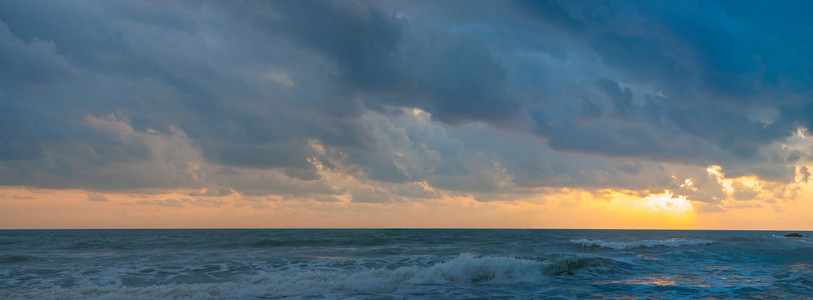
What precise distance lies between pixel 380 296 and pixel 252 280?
6572 mm

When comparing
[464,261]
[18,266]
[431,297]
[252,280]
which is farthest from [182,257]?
[431,297]

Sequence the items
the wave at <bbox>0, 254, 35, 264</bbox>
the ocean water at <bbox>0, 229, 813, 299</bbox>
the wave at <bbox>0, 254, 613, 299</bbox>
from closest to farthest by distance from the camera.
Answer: the wave at <bbox>0, 254, 613, 299</bbox> → the ocean water at <bbox>0, 229, 813, 299</bbox> → the wave at <bbox>0, 254, 35, 264</bbox>

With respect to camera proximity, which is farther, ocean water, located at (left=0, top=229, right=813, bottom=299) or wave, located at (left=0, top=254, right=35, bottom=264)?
wave, located at (left=0, top=254, right=35, bottom=264)

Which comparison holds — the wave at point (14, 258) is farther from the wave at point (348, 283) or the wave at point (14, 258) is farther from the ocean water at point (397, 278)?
the wave at point (348, 283)

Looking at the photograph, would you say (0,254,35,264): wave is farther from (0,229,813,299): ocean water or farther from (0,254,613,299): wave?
(0,254,613,299): wave

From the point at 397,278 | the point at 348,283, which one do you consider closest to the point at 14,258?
the point at 348,283

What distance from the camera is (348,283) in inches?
Answer: 758

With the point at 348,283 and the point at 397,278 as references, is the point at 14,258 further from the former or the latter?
the point at 397,278

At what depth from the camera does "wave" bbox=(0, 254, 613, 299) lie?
55.2ft

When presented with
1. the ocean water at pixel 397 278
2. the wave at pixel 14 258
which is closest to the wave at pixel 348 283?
the ocean water at pixel 397 278

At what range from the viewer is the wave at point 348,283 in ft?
55.2

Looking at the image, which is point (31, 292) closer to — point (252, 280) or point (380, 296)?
point (252, 280)

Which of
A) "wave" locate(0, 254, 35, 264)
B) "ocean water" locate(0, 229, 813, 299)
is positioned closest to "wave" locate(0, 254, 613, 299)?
"ocean water" locate(0, 229, 813, 299)

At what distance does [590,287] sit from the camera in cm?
1938
